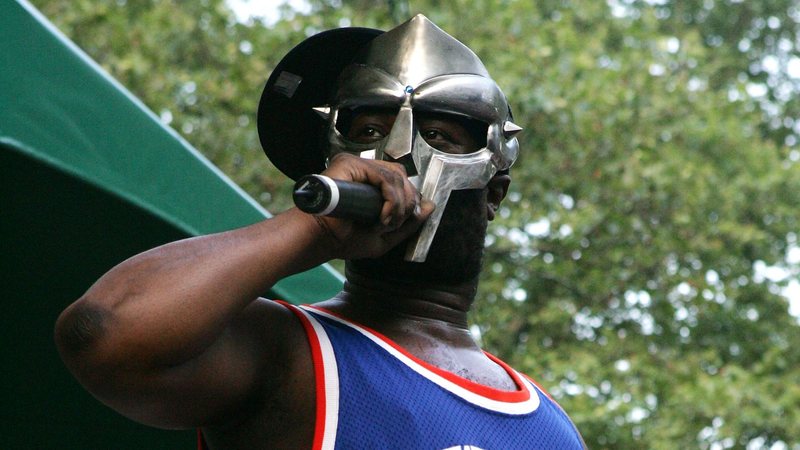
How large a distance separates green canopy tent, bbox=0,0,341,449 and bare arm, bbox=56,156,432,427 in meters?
0.71

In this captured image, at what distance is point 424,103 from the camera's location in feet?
8.63

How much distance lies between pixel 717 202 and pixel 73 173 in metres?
8.62

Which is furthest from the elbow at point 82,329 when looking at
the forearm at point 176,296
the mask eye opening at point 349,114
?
the mask eye opening at point 349,114

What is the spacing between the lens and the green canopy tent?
276 cm

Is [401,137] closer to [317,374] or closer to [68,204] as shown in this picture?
[317,374]

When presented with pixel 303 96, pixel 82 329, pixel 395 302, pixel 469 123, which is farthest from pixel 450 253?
pixel 82 329

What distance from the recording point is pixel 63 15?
962cm

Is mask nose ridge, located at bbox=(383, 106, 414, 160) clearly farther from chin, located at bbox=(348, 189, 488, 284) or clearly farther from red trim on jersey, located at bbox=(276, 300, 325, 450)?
red trim on jersey, located at bbox=(276, 300, 325, 450)

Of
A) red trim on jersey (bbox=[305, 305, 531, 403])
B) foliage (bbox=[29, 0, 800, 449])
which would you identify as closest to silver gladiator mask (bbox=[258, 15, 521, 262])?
red trim on jersey (bbox=[305, 305, 531, 403])

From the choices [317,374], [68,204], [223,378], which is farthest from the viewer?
[68,204]

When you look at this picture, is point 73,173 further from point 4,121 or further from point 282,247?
point 282,247

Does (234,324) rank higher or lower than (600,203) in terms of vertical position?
higher

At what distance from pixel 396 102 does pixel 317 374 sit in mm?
620

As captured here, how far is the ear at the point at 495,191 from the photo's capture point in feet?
9.45
